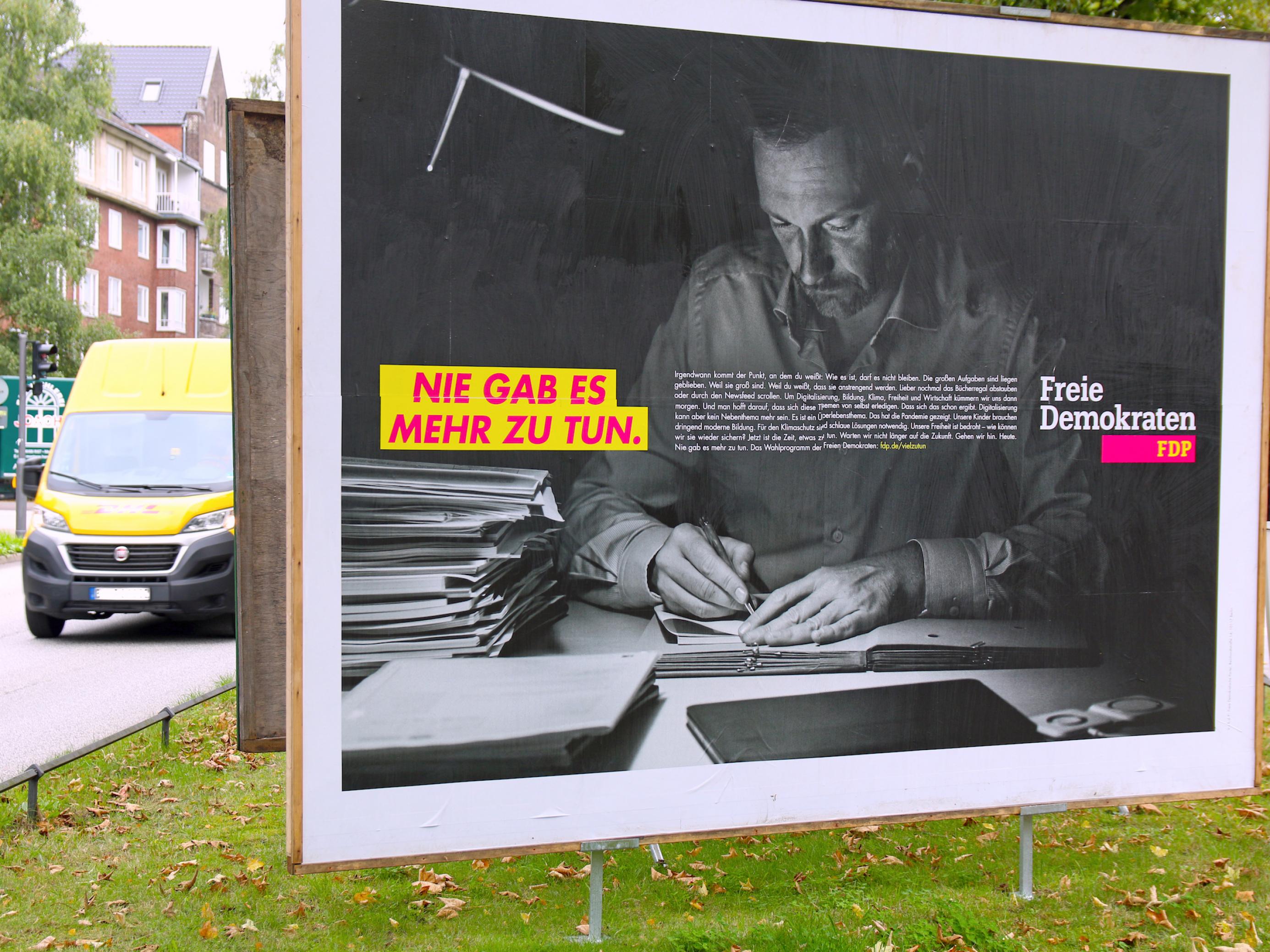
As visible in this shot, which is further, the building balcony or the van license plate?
the building balcony

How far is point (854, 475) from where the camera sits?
4477mm

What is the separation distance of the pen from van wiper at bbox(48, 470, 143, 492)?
9.07 metres

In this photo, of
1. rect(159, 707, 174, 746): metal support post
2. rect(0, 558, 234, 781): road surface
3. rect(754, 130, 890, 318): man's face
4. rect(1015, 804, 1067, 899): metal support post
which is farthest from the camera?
rect(0, 558, 234, 781): road surface

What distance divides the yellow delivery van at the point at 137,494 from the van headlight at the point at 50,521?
1 centimetres

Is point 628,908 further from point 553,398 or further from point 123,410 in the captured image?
point 123,410

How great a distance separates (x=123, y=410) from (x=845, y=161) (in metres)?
9.73

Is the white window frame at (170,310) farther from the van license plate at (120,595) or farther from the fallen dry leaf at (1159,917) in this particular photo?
the fallen dry leaf at (1159,917)

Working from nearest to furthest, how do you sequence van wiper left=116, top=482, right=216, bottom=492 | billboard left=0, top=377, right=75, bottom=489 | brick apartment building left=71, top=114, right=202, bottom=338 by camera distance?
van wiper left=116, top=482, right=216, bottom=492 → billboard left=0, top=377, right=75, bottom=489 → brick apartment building left=71, top=114, right=202, bottom=338

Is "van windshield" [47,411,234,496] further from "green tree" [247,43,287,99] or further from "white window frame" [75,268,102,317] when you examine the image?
"white window frame" [75,268,102,317]

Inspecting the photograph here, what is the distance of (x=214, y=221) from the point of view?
38.0 m

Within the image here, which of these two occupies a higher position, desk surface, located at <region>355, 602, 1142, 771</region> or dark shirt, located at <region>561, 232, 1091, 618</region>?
dark shirt, located at <region>561, 232, 1091, 618</region>

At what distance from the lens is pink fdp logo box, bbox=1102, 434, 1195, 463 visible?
187 inches

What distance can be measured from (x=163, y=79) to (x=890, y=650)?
2586 inches

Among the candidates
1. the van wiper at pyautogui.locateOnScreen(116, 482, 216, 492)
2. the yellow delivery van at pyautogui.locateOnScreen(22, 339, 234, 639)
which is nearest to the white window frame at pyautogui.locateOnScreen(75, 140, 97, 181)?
the yellow delivery van at pyautogui.locateOnScreen(22, 339, 234, 639)
